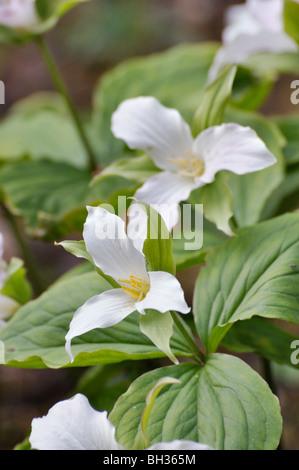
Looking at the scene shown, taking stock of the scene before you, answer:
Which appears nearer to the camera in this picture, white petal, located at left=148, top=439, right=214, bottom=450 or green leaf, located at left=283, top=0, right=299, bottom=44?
white petal, located at left=148, top=439, right=214, bottom=450

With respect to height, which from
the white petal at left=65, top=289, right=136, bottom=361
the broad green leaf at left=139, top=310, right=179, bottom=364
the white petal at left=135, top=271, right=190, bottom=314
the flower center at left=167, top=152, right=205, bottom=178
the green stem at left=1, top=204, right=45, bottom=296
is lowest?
the green stem at left=1, top=204, right=45, bottom=296

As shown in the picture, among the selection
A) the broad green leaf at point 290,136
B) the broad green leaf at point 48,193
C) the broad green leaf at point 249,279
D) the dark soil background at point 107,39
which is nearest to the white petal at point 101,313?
the broad green leaf at point 249,279

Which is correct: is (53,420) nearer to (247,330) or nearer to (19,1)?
(247,330)

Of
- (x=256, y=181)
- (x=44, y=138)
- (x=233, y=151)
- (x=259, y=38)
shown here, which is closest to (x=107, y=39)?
(x=44, y=138)

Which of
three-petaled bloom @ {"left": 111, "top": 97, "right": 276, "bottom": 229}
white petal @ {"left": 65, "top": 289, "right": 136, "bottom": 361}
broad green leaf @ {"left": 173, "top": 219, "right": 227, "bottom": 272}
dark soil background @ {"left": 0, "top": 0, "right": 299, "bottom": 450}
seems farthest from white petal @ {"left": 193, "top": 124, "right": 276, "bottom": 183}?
dark soil background @ {"left": 0, "top": 0, "right": 299, "bottom": 450}

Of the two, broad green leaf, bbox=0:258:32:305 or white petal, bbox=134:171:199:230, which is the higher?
white petal, bbox=134:171:199:230

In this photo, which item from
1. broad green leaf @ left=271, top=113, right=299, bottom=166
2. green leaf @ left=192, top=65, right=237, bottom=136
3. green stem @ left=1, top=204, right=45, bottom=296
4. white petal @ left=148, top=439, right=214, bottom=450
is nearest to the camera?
white petal @ left=148, top=439, right=214, bottom=450

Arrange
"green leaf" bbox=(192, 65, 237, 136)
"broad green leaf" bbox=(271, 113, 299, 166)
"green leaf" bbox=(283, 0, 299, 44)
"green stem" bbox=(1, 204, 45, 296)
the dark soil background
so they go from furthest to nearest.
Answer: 1. the dark soil background
2. "green stem" bbox=(1, 204, 45, 296)
3. "broad green leaf" bbox=(271, 113, 299, 166)
4. "green leaf" bbox=(283, 0, 299, 44)
5. "green leaf" bbox=(192, 65, 237, 136)

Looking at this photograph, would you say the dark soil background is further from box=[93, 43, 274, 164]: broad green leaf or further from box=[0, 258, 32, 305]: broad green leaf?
box=[0, 258, 32, 305]: broad green leaf
